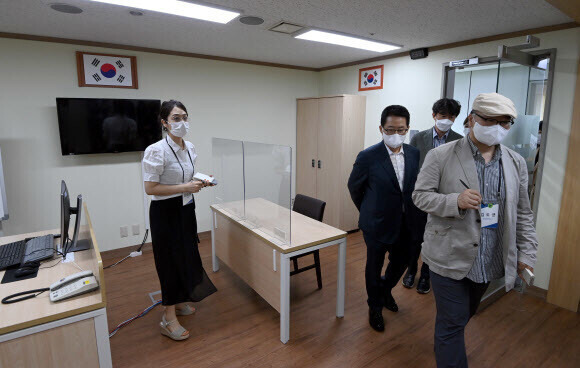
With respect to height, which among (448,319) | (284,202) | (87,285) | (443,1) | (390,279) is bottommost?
(390,279)

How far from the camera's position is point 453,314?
5.19ft

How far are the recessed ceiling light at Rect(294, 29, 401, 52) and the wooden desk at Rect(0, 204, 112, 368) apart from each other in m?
2.62

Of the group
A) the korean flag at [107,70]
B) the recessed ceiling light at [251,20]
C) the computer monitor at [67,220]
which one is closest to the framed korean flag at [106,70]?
the korean flag at [107,70]

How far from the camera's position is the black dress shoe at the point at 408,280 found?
10.3 feet

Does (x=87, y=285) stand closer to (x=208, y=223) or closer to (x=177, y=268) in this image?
(x=177, y=268)

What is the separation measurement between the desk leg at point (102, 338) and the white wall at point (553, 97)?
134 inches

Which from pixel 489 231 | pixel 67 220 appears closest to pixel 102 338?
pixel 67 220

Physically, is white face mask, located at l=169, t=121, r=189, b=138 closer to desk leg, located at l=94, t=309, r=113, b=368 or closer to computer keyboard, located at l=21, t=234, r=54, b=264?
computer keyboard, located at l=21, t=234, r=54, b=264

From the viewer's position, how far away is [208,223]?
4.53m

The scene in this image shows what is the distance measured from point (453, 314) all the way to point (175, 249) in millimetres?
1726

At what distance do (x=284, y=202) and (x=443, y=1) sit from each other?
1765 millimetres

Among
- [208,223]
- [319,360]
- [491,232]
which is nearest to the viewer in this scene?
[491,232]

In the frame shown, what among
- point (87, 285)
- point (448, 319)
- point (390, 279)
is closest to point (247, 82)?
point (390, 279)

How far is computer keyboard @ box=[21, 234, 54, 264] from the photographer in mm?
1954
